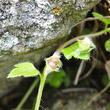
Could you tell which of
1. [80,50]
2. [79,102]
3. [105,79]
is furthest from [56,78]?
[80,50]

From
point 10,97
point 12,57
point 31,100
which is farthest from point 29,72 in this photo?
point 10,97

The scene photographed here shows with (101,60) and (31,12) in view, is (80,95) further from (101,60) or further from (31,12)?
(31,12)

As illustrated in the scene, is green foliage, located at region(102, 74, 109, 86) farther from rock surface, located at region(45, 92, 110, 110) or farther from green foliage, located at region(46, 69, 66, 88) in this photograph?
green foliage, located at region(46, 69, 66, 88)

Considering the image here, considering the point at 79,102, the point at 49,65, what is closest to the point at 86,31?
the point at 79,102

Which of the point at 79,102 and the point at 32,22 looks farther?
the point at 79,102

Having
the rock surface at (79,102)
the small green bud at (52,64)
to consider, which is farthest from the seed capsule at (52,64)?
the rock surface at (79,102)

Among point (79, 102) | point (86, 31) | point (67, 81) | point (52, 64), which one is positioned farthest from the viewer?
point (67, 81)

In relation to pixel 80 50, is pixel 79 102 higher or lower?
lower

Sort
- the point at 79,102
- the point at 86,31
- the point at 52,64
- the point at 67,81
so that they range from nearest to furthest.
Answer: the point at 52,64
the point at 86,31
the point at 79,102
the point at 67,81

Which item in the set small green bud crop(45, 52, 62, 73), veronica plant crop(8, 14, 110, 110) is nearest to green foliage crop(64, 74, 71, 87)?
veronica plant crop(8, 14, 110, 110)

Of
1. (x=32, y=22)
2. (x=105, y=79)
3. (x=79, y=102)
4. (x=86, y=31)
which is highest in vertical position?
(x=32, y=22)

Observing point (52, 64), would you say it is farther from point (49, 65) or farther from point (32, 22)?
point (32, 22)
